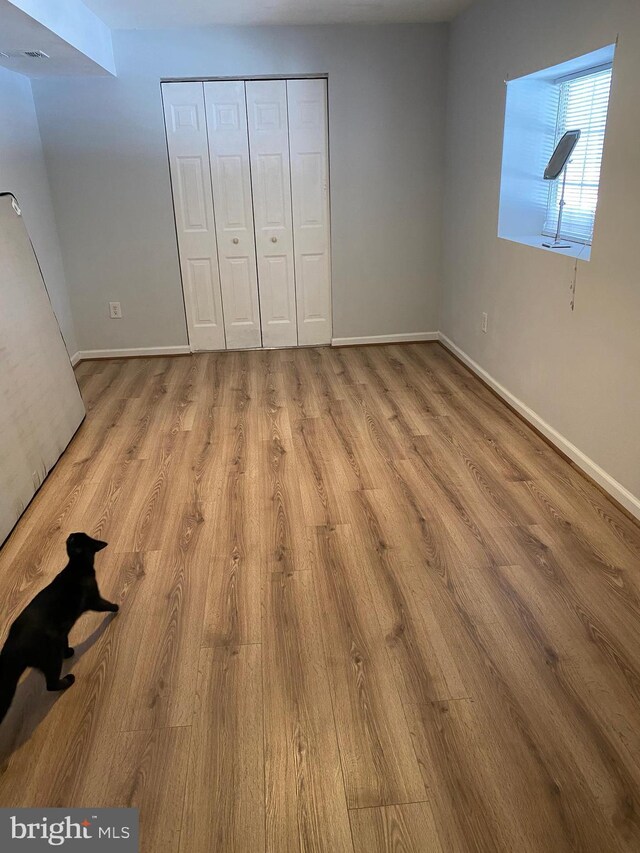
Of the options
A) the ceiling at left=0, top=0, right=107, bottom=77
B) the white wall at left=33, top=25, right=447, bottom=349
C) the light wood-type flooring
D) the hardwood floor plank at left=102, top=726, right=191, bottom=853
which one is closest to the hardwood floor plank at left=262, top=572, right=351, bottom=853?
the light wood-type flooring

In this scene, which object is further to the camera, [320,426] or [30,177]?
[30,177]

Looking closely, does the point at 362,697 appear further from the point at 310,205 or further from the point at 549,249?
the point at 310,205

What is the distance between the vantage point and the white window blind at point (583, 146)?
10.3 feet

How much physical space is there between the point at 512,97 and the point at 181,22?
7.40 ft

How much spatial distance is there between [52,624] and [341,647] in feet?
2.78

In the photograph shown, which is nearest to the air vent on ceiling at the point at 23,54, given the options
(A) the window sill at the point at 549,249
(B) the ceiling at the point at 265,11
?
(B) the ceiling at the point at 265,11

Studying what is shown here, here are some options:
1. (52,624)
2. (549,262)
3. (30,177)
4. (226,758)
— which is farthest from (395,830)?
(30,177)

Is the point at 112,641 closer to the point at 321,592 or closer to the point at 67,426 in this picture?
the point at 321,592

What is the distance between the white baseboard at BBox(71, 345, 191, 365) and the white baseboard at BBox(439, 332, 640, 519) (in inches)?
94.5

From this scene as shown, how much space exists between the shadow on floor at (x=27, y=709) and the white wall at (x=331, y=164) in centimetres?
360

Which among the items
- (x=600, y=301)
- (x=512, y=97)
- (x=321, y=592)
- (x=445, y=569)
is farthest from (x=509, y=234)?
(x=321, y=592)

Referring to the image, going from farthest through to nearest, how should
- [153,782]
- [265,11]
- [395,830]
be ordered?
[265,11] < [153,782] < [395,830]

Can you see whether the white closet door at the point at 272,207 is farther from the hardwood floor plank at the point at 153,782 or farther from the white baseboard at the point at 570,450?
the hardwood floor plank at the point at 153,782

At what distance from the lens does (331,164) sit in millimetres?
4750
